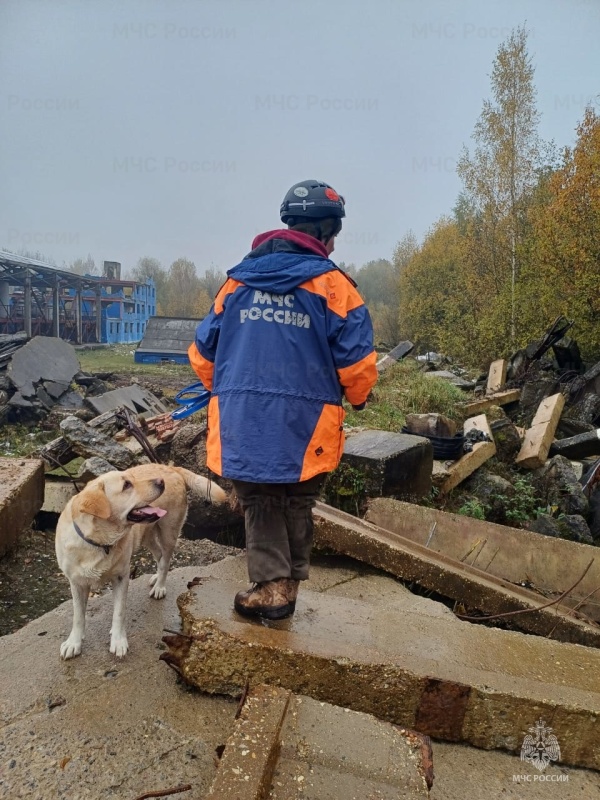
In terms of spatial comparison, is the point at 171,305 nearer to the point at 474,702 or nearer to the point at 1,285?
the point at 1,285

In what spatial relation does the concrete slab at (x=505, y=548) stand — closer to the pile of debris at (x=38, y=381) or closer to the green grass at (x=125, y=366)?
the pile of debris at (x=38, y=381)

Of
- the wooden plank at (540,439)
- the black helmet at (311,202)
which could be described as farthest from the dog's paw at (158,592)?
the wooden plank at (540,439)

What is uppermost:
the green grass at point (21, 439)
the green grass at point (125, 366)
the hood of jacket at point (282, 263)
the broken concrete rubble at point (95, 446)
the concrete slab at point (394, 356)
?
the hood of jacket at point (282, 263)

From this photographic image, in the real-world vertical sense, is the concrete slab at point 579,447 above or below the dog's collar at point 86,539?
below

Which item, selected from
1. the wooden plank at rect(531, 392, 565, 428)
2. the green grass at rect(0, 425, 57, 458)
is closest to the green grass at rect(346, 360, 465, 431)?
the wooden plank at rect(531, 392, 565, 428)

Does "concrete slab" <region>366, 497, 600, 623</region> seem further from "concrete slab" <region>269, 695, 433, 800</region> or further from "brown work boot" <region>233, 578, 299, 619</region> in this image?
"concrete slab" <region>269, 695, 433, 800</region>

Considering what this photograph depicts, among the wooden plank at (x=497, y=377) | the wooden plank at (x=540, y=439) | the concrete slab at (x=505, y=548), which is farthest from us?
the wooden plank at (x=497, y=377)

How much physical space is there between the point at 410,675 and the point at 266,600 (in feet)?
2.45

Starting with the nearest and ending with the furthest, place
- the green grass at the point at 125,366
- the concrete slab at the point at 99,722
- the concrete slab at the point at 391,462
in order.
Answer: the concrete slab at the point at 99,722
the concrete slab at the point at 391,462
the green grass at the point at 125,366

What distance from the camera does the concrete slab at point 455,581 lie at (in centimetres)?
355

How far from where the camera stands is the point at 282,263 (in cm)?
256

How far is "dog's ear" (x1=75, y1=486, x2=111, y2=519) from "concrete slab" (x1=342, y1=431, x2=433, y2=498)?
2.61m

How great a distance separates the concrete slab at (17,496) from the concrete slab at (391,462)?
2.81m

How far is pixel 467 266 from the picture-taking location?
2552 centimetres
